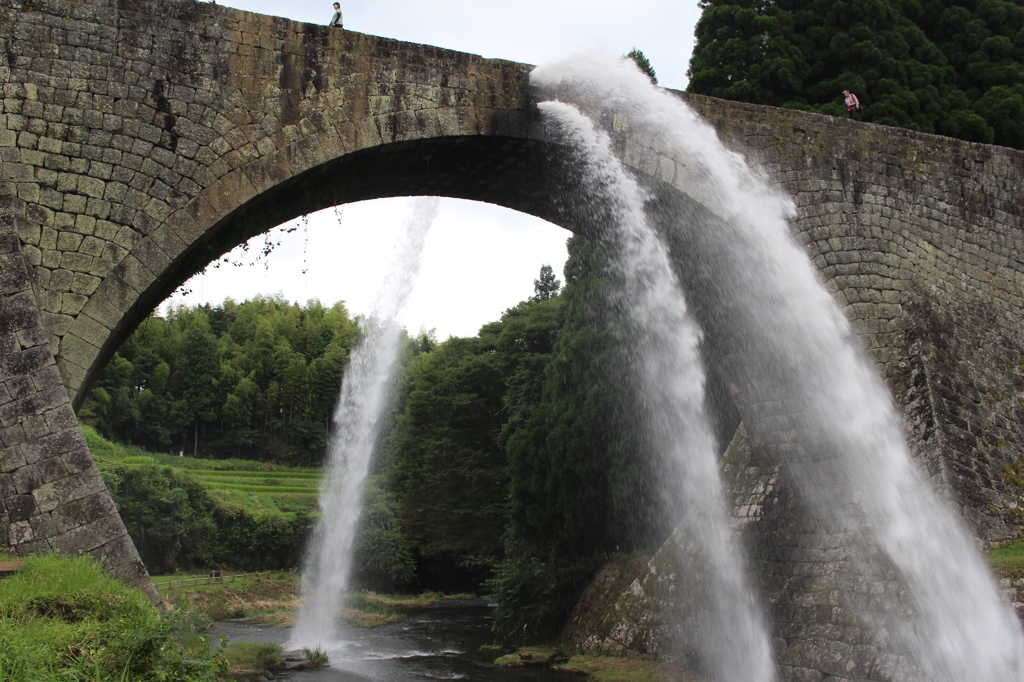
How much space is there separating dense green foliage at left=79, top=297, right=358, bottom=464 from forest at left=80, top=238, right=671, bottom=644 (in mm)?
130

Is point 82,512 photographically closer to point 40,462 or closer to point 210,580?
point 40,462

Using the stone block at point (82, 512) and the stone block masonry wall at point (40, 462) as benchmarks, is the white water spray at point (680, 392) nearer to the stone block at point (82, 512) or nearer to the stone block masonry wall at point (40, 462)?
the stone block masonry wall at point (40, 462)

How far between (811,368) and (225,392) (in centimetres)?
4984

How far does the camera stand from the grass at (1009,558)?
6.97 m

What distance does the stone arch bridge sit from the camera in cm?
587

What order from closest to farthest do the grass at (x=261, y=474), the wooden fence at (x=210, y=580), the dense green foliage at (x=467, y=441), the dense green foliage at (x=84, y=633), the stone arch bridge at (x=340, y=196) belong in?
the dense green foliage at (x=84, y=633) → the stone arch bridge at (x=340, y=196) → the dense green foliage at (x=467, y=441) → the wooden fence at (x=210, y=580) → the grass at (x=261, y=474)

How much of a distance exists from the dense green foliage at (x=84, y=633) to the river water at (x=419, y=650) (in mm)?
8222

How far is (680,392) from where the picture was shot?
12.6 metres

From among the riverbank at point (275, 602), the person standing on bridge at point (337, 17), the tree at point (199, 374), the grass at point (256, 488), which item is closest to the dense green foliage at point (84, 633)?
the person standing on bridge at point (337, 17)

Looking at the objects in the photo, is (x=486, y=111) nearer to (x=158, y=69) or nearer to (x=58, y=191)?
(x=158, y=69)

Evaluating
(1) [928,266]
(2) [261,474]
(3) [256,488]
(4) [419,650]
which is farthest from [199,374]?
(1) [928,266]

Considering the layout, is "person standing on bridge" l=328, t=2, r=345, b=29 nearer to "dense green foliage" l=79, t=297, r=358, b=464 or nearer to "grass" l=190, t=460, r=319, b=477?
"grass" l=190, t=460, r=319, b=477

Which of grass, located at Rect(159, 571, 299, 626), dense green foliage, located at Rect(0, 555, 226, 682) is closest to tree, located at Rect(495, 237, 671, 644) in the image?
grass, located at Rect(159, 571, 299, 626)

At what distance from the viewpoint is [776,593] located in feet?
30.2
